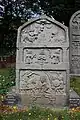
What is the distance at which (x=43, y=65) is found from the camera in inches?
336

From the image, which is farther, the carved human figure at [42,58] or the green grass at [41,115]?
the carved human figure at [42,58]

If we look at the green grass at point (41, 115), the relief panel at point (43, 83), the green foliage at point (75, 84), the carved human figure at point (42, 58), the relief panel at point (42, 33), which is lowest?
the green grass at point (41, 115)

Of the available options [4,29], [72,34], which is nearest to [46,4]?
[4,29]

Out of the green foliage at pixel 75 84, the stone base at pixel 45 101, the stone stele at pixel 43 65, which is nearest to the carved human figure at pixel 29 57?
the stone stele at pixel 43 65

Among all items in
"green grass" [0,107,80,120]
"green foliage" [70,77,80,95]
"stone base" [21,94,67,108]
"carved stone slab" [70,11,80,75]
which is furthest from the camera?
"carved stone slab" [70,11,80,75]

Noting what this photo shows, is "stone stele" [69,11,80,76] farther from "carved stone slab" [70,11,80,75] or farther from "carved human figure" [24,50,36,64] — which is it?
"carved human figure" [24,50,36,64]

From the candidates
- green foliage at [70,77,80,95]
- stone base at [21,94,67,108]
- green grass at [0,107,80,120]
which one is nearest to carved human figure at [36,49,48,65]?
stone base at [21,94,67,108]

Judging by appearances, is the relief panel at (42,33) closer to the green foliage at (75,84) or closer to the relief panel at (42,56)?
the relief panel at (42,56)

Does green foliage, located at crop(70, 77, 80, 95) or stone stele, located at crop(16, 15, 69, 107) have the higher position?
stone stele, located at crop(16, 15, 69, 107)

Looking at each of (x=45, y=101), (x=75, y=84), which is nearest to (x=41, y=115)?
(x=45, y=101)

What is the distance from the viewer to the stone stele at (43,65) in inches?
334

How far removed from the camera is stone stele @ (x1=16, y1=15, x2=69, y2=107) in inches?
334

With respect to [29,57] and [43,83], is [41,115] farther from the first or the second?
[29,57]

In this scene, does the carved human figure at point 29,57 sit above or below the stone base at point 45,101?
above
